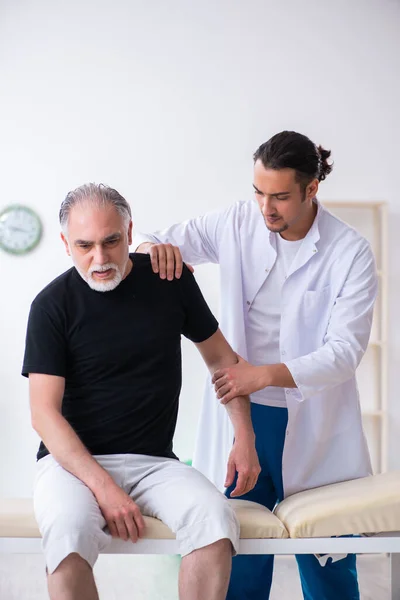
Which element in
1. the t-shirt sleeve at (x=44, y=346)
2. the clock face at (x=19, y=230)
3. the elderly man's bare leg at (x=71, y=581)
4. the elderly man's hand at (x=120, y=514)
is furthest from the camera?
the clock face at (x=19, y=230)

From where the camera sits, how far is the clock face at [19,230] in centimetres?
418

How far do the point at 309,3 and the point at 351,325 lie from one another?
108 inches

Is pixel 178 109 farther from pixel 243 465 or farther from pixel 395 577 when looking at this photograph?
pixel 395 577

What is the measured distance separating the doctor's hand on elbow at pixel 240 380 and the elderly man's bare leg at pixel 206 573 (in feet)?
1.41

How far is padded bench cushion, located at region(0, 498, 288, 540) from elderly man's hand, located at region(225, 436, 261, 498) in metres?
0.11

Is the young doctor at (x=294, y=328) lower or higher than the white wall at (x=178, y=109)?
lower

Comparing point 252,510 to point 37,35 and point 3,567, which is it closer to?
point 3,567

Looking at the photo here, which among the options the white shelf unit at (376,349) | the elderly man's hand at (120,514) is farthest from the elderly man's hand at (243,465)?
the white shelf unit at (376,349)

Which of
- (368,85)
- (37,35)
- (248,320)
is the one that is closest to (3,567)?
(248,320)

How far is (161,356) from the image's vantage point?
77.5 inches

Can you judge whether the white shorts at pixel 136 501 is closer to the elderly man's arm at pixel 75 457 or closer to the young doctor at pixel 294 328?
the elderly man's arm at pixel 75 457

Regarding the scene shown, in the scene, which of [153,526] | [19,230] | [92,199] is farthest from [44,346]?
[19,230]

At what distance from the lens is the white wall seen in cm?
421

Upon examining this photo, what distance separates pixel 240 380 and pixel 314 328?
41 centimetres
